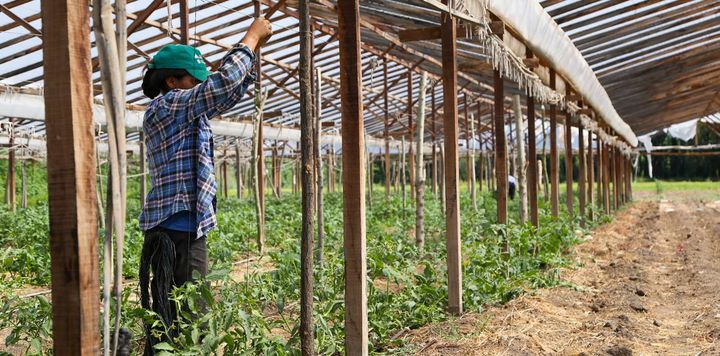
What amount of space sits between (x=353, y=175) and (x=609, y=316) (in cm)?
320

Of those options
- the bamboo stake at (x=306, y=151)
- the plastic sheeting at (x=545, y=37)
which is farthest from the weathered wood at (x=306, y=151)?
the plastic sheeting at (x=545, y=37)

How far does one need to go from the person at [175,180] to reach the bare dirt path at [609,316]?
5.57 feet

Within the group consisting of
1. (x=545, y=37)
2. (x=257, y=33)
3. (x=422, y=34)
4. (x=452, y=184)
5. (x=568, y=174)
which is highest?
(x=545, y=37)

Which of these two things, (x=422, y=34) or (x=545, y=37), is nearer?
(x=422, y=34)

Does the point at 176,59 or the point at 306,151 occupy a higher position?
the point at 176,59

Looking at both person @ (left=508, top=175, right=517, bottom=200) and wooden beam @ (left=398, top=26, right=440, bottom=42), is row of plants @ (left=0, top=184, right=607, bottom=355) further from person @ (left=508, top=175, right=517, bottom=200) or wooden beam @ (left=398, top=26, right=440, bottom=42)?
person @ (left=508, top=175, right=517, bottom=200)

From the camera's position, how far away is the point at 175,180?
321cm

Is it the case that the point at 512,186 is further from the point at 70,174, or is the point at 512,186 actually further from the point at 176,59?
the point at 70,174

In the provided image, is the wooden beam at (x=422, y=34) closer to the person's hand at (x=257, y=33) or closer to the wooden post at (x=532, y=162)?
the person's hand at (x=257, y=33)

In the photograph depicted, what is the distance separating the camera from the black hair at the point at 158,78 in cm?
326

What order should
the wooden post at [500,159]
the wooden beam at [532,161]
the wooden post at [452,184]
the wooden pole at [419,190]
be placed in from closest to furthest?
the wooden post at [452,184] < the wooden post at [500,159] < the wooden pole at [419,190] < the wooden beam at [532,161]

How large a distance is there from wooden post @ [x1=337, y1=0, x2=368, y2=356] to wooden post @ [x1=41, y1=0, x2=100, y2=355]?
1.67 m

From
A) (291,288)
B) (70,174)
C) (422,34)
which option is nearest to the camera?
(70,174)

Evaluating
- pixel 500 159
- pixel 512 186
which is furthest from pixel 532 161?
pixel 512 186
